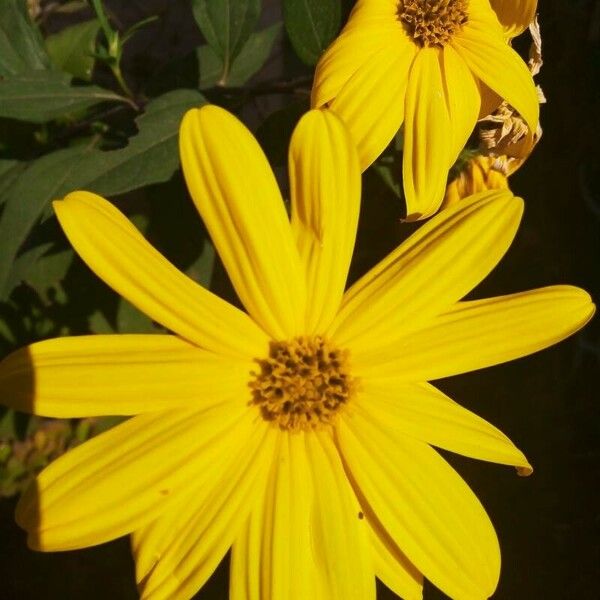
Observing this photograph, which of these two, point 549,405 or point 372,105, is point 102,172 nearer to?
point 372,105

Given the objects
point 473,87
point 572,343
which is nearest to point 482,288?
point 572,343

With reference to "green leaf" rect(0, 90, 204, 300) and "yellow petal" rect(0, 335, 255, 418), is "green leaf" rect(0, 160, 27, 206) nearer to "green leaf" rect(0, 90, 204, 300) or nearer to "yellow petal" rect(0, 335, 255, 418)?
"green leaf" rect(0, 90, 204, 300)

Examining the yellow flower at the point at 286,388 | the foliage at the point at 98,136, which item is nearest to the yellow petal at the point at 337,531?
the yellow flower at the point at 286,388

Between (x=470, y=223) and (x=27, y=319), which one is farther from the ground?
(x=27, y=319)

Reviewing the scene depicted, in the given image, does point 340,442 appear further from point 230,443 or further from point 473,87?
point 473,87

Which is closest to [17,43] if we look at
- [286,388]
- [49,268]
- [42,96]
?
[42,96]
